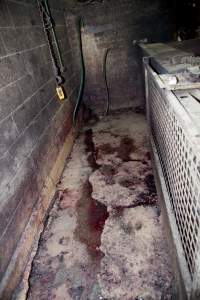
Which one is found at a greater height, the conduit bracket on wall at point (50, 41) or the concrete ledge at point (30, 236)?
the conduit bracket on wall at point (50, 41)

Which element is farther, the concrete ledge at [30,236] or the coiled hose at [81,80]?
the coiled hose at [81,80]

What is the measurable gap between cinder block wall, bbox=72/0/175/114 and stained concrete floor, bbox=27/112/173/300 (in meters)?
1.88

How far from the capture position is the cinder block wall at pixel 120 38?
4.28m

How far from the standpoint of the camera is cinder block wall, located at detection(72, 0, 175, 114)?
14.0 ft

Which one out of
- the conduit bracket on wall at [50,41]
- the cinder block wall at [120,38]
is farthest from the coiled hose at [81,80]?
the conduit bracket on wall at [50,41]

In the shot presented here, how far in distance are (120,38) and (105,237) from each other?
3749mm

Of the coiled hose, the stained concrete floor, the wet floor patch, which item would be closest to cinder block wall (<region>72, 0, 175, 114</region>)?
the coiled hose

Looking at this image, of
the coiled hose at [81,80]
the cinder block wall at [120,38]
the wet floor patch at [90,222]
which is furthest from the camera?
the coiled hose at [81,80]

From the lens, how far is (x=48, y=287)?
184 cm

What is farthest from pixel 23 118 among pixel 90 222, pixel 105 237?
pixel 105 237

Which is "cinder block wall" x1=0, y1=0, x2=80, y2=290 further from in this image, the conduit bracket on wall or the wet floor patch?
the wet floor patch

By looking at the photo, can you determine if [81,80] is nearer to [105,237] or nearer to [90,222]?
[90,222]

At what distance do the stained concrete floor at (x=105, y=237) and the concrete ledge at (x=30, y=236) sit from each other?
80mm

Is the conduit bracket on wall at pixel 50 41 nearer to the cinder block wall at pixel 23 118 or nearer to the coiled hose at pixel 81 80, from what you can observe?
the cinder block wall at pixel 23 118
